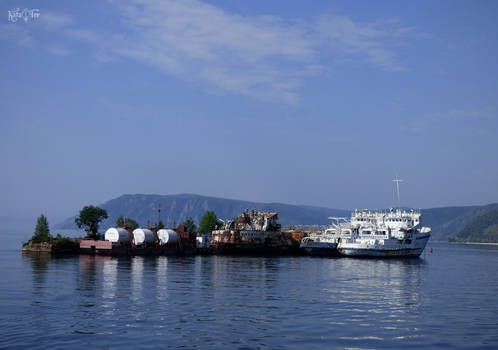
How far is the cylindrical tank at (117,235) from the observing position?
118438 millimetres

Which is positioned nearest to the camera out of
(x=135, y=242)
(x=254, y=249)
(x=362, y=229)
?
(x=135, y=242)

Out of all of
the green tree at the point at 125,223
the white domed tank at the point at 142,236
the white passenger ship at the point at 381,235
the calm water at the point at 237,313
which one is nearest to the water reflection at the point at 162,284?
the calm water at the point at 237,313

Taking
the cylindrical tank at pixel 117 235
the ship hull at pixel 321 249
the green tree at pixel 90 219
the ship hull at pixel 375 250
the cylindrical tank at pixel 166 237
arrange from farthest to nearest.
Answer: the green tree at pixel 90 219
the ship hull at pixel 321 249
the ship hull at pixel 375 250
the cylindrical tank at pixel 166 237
the cylindrical tank at pixel 117 235

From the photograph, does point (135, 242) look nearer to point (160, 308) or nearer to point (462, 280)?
point (462, 280)

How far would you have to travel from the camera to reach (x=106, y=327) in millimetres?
35844

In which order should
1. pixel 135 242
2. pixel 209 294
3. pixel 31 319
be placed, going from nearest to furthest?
1. pixel 31 319
2. pixel 209 294
3. pixel 135 242

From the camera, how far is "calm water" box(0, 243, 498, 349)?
109 feet

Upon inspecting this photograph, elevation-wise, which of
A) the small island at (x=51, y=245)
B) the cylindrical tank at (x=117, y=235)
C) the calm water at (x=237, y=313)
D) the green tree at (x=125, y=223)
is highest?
the green tree at (x=125, y=223)

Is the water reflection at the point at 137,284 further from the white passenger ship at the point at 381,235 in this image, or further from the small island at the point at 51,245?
the white passenger ship at the point at 381,235

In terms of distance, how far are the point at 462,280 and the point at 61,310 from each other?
198 ft

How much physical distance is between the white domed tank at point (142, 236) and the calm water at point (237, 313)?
51.9 metres

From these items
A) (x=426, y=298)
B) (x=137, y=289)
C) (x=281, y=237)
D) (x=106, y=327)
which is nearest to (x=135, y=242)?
(x=281, y=237)

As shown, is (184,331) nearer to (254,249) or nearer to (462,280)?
(462,280)

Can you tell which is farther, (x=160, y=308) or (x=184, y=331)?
(x=160, y=308)
